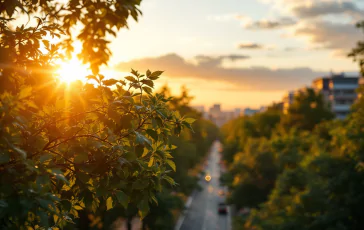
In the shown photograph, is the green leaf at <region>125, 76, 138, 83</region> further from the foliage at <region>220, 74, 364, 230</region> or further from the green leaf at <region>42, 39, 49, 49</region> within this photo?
the foliage at <region>220, 74, 364, 230</region>

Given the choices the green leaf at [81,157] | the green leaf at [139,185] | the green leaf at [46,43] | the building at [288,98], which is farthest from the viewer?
the building at [288,98]

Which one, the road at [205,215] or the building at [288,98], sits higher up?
the building at [288,98]

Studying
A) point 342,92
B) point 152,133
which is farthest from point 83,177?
point 342,92

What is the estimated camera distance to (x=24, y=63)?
19.5ft

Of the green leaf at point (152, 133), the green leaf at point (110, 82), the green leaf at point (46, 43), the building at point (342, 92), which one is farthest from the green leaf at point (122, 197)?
the building at point (342, 92)

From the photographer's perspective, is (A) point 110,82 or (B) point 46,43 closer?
(A) point 110,82

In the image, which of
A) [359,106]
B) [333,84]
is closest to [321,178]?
[359,106]

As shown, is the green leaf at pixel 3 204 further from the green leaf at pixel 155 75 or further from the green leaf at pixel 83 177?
the green leaf at pixel 155 75

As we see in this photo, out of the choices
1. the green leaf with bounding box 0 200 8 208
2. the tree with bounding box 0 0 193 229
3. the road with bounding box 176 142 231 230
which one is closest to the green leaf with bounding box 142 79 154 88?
the tree with bounding box 0 0 193 229

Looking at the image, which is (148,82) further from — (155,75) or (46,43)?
(46,43)

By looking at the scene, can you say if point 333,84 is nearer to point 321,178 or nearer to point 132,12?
point 321,178

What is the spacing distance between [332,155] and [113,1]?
21346 millimetres

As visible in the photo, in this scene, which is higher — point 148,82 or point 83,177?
point 148,82

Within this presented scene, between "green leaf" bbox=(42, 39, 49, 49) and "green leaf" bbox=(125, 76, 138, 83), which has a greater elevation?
"green leaf" bbox=(42, 39, 49, 49)
